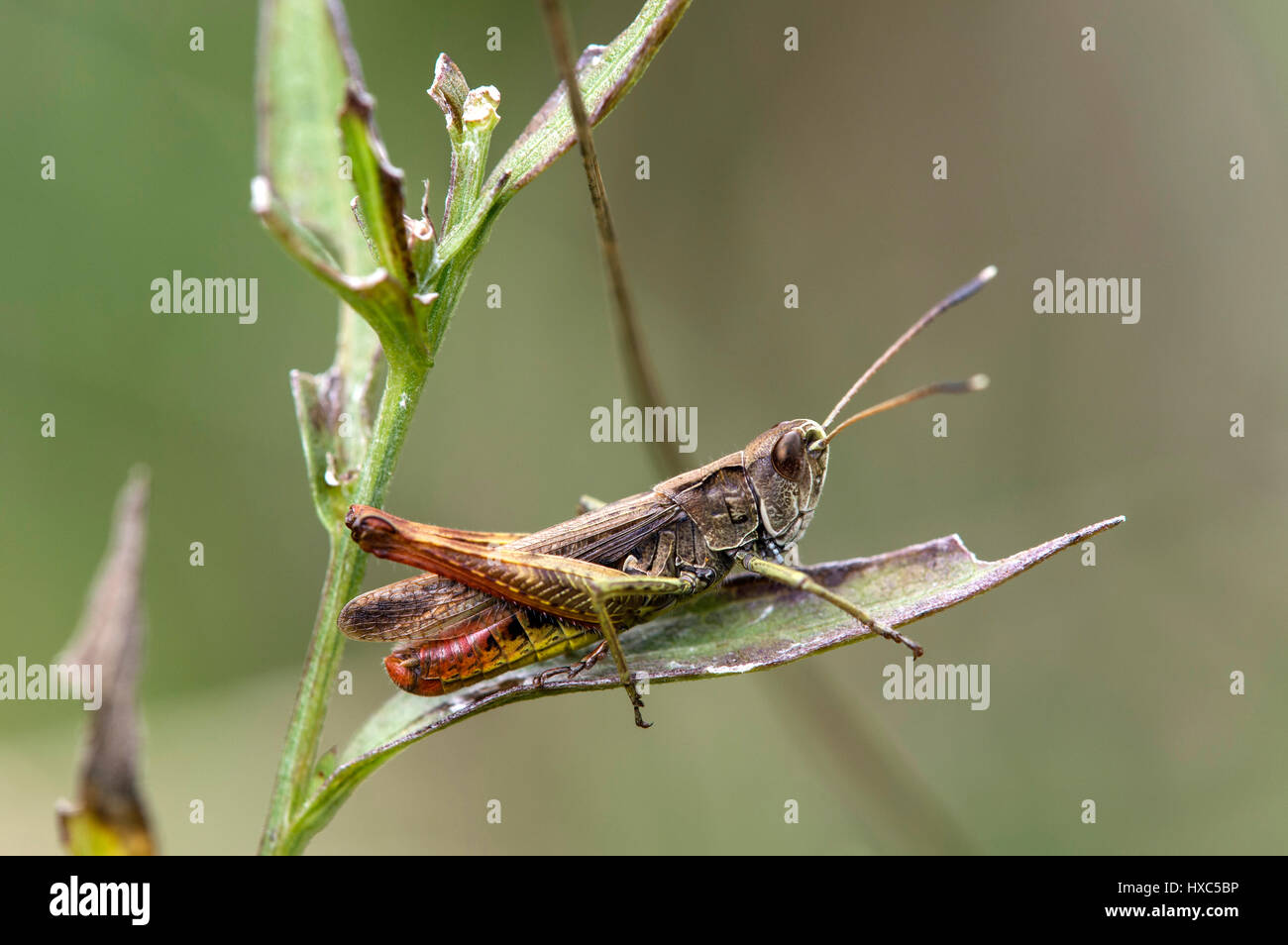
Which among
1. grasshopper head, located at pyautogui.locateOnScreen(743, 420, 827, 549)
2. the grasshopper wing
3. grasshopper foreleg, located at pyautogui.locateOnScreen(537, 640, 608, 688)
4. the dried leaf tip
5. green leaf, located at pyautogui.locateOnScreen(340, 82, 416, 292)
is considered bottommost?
grasshopper foreleg, located at pyautogui.locateOnScreen(537, 640, 608, 688)

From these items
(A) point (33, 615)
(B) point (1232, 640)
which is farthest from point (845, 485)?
(A) point (33, 615)

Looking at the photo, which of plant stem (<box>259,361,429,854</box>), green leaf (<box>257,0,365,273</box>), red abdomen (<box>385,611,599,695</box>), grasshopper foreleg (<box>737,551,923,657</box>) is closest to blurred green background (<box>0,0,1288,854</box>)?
grasshopper foreleg (<box>737,551,923,657</box>)

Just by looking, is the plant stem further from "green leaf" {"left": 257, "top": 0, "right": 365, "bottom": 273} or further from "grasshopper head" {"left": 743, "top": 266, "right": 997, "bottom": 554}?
"grasshopper head" {"left": 743, "top": 266, "right": 997, "bottom": 554}

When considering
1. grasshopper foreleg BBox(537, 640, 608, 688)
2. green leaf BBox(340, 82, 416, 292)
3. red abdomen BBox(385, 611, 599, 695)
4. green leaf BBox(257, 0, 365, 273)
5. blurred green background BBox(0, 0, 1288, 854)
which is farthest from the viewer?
blurred green background BBox(0, 0, 1288, 854)

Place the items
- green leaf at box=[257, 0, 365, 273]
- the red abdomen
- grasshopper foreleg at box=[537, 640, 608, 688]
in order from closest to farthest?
1. green leaf at box=[257, 0, 365, 273]
2. grasshopper foreleg at box=[537, 640, 608, 688]
3. the red abdomen

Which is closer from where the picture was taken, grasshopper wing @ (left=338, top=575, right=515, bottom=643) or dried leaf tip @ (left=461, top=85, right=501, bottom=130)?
dried leaf tip @ (left=461, top=85, right=501, bottom=130)

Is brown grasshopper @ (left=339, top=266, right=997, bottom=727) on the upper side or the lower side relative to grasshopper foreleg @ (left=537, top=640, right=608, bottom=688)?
upper

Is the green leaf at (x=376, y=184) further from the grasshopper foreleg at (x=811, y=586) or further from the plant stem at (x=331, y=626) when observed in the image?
the grasshopper foreleg at (x=811, y=586)

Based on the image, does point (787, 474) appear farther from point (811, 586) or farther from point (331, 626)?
point (331, 626)
